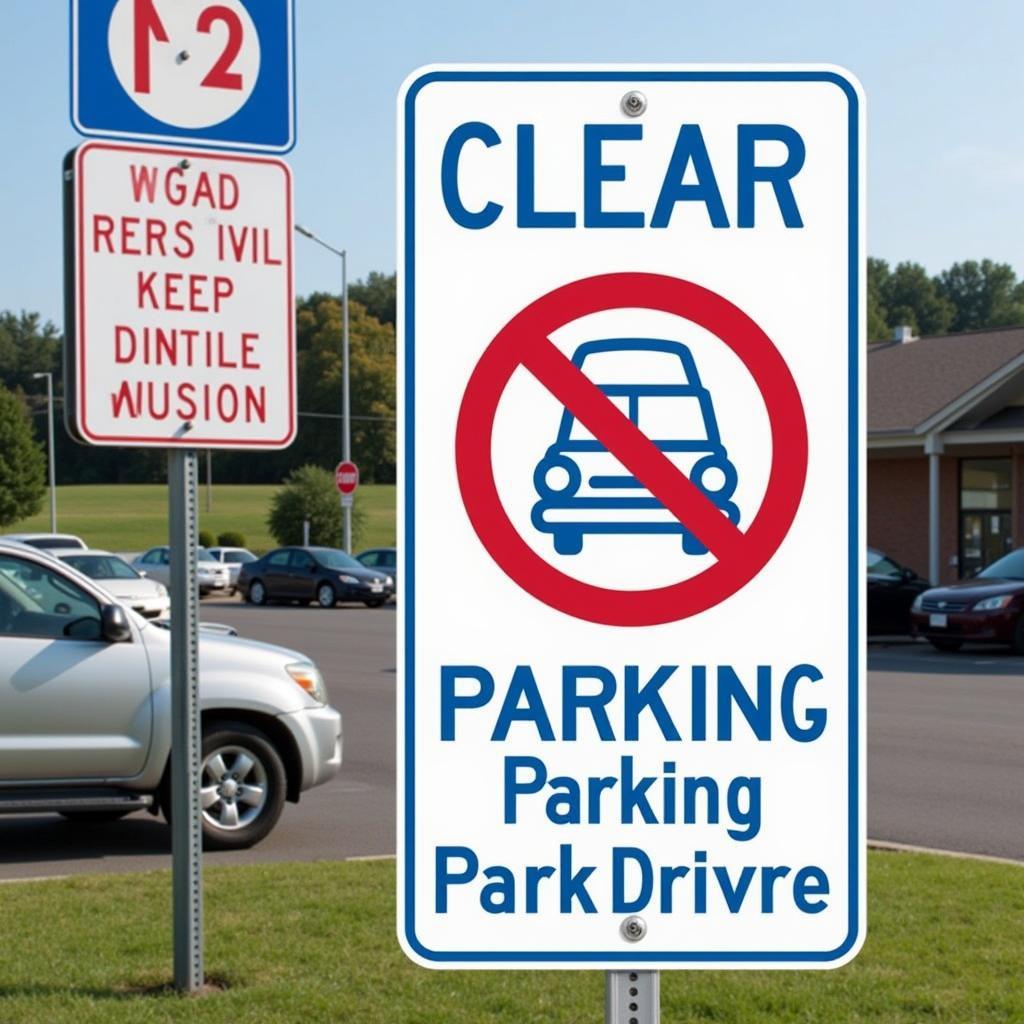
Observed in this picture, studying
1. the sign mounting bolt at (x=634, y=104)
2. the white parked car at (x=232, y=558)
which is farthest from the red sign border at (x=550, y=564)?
the white parked car at (x=232, y=558)

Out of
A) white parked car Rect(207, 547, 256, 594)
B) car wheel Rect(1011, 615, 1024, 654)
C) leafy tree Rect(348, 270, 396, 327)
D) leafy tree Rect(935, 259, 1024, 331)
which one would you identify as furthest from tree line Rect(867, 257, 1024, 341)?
car wheel Rect(1011, 615, 1024, 654)

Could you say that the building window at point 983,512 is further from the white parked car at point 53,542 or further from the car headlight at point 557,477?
the car headlight at point 557,477

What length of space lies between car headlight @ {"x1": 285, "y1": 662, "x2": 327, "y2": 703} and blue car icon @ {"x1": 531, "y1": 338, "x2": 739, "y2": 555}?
27.8ft

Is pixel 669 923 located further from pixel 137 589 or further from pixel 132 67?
pixel 137 589

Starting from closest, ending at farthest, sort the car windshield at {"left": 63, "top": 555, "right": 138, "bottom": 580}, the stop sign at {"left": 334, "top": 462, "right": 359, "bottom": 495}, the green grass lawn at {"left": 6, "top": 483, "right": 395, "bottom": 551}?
the car windshield at {"left": 63, "top": 555, "right": 138, "bottom": 580}
the stop sign at {"left": 334, "top": 462, "right": 359, "bottom": 495}
the green grass lawn at {"left": 6, "top": 483, "right": 395, "bottom": 551}

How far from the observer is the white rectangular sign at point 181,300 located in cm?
529

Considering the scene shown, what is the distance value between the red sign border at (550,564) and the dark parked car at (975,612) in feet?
74.2

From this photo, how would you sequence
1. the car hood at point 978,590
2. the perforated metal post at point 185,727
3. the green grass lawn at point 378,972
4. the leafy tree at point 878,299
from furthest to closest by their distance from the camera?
the leafy tree at point 878,299
the car hood at point 978,590
the perforated metal post at point 185,727
the green grass lawn at point 378,972

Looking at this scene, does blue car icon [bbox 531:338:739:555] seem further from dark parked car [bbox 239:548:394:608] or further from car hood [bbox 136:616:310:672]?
dark parked car [bbox 239:548:394:608]

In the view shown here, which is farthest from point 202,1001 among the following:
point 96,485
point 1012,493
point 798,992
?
point 96,485

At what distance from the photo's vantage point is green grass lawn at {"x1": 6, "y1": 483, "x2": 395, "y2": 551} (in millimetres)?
85963

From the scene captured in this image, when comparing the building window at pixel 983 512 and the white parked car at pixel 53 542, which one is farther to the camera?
the white parked car at pixel 53 542

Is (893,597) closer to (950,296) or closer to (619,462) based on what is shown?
(619,462)

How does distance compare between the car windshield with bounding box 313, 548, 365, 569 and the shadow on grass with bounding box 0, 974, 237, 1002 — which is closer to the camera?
the shadow on grass with bounding box 0, 974, 237, 1002
